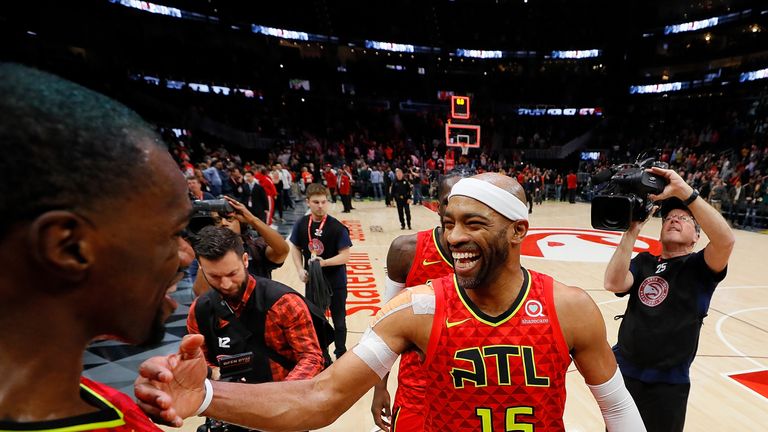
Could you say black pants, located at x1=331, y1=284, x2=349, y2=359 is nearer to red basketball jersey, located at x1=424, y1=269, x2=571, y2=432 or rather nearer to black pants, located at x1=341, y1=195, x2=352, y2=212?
red basketball jersey, located at x1=424, y1=269, x2=571, y2=432

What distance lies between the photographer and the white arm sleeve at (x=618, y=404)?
1762 millimetres

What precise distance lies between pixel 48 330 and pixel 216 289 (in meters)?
1.84

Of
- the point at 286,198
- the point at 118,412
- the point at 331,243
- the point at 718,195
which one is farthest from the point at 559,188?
the point at 118,412

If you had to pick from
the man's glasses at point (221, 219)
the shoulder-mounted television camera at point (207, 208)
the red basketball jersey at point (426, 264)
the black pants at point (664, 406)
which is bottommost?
the black pants at point (664, 406)

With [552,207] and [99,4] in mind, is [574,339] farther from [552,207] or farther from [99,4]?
[99,4]

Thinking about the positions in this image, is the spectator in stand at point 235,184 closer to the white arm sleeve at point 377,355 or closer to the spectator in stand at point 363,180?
the spectator in stand at point 363,180

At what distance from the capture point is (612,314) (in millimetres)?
5930

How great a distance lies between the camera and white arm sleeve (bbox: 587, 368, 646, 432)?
176cm

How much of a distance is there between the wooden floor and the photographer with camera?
1.54 meters

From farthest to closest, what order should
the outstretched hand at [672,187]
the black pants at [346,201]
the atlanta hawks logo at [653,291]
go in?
the black pants at [346,201], the atlanta hawks logo at [653,291], the outstretched hand at [672,187]

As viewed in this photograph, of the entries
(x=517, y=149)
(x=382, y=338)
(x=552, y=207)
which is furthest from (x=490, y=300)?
(x=517, y=149)

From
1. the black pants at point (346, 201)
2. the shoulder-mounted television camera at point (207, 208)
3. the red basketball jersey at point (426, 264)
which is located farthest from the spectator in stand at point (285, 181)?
the red basketball jersey at point (426, 264)

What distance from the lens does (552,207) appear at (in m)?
19.0

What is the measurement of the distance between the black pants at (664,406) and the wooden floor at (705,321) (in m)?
1.12
